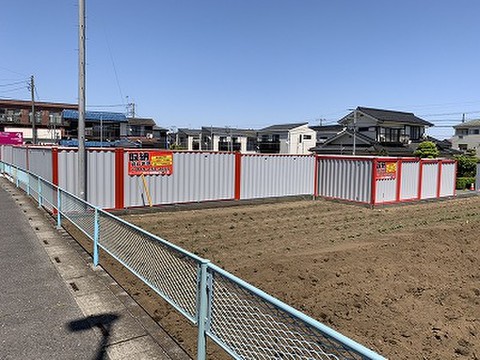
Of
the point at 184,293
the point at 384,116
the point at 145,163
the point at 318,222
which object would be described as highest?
the point at 384,116

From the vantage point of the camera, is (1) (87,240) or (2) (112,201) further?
(2) (112,201)

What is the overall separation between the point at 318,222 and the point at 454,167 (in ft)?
40.4

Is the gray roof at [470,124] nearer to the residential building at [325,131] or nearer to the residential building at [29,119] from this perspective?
the residential building at [325,131]

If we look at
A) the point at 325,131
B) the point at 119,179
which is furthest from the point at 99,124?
the point at 119,179

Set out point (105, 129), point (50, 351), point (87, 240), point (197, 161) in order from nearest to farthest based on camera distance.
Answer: point (50, 351) < point (87, 240) < point (197, 161) < point (105, 129)

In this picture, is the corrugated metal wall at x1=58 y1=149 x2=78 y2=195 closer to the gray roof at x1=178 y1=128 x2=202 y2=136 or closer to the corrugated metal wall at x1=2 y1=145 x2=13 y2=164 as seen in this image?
the corrugated metal wall at x1=2 y1=145 x2=13 y2=164

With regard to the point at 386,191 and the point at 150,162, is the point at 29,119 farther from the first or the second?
the point at 386,191

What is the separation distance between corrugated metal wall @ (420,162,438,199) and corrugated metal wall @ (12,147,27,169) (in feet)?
61.0

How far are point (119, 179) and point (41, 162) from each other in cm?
272

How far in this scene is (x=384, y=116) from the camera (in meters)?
38.1

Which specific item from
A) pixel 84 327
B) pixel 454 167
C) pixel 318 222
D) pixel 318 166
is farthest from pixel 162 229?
pixel 454 167

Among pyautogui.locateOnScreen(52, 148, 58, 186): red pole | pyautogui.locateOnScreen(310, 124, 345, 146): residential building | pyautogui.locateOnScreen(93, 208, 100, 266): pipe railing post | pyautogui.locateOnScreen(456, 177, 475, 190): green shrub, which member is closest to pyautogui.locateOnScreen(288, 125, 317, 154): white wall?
pyautogui.locateOnScreen(310, 124, 345, 146): residential building

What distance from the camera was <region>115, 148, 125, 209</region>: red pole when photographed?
12445 millimetres

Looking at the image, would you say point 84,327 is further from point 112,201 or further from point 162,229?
point 112,201
